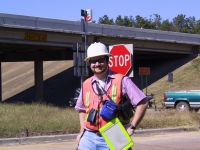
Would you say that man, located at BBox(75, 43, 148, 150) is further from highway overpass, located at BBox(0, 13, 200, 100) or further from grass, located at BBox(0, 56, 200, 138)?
highway overpass, located at BBox(0, 13, 200, 100)

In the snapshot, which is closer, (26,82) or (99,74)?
(99,74)

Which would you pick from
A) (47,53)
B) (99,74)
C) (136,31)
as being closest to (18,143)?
(99,74)

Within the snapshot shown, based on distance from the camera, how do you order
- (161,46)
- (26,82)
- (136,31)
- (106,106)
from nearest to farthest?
(106,106) < (136,31) < (161,46) < (26,82)

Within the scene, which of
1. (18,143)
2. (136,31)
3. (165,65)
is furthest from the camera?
(165,65)

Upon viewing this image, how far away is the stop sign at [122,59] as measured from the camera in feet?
35.0

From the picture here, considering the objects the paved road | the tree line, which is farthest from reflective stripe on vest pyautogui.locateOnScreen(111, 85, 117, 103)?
the tree line

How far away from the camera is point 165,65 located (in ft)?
151

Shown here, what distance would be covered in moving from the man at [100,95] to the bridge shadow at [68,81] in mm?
36459

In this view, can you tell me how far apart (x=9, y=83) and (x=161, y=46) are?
807 inches

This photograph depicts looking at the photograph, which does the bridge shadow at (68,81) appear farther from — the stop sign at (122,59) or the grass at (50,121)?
the stop sign at (122,59)

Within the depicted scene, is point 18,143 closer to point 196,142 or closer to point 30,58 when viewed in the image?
point 196,142

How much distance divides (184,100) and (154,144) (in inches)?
551

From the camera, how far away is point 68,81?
48.0 meters

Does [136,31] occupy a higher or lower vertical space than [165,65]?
higher
